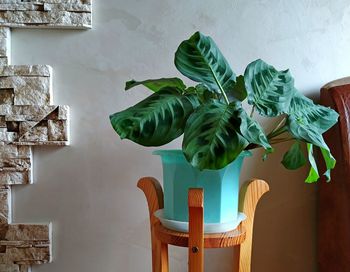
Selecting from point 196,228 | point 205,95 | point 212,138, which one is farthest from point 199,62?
point 196,228

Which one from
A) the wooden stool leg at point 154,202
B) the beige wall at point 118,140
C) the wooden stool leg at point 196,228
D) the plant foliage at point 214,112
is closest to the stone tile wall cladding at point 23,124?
the beige wall at point 118,140

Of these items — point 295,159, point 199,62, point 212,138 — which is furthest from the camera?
point 295,159

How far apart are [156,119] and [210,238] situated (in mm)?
284

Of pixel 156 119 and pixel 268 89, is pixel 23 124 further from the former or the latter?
pixel 268 89

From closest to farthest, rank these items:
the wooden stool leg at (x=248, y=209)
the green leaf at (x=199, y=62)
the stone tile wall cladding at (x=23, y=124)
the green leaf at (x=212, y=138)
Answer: the green leaf at (x=212, y=138) → the green leaf at (x=199, y=62) → the wooden stool leg at (x=248, y=209) → the stone tile wall cladding at (x=23, y=124)

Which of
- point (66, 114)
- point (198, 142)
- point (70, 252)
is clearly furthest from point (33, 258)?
point (198, 142)

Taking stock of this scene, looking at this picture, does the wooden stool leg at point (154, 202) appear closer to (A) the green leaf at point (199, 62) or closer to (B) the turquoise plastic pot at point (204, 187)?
(B) the turquoise plastic pot at point (204, 187)

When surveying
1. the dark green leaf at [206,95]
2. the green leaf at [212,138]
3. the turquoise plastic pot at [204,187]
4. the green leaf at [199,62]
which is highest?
the green leaf at [199,62]

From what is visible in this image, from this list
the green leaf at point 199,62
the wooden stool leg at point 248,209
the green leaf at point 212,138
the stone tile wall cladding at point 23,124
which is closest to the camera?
the green leaf at point 212,138

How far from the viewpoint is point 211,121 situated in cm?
75

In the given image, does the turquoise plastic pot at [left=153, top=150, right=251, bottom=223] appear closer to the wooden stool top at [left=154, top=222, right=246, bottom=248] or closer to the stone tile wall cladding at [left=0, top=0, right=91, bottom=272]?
the wooden stool top at [left=154, top=222, right=246, bottom=248]

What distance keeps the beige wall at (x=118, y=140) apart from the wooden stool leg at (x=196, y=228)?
0.45 m

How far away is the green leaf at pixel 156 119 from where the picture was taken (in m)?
0.76

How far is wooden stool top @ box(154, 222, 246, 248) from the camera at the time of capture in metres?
0.83
